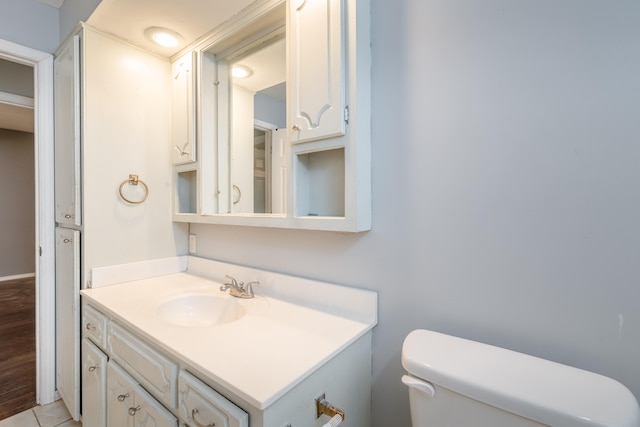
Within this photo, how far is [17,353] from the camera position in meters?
2.24

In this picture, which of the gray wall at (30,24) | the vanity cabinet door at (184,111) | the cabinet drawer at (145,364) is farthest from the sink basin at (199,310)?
the gray wall at (30,24)

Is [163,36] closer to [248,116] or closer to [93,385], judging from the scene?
[248,116]

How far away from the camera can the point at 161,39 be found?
1.49 meters

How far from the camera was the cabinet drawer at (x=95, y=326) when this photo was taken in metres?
1.24

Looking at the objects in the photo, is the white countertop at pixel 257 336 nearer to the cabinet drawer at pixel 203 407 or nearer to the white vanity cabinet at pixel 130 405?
the cabinet drawer at pixel 203 407

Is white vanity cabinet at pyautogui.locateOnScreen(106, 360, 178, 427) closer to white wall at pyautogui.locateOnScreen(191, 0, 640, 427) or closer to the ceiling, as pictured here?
white wall at pyautogui.locateOnScreen(191, 0, 640, 427)

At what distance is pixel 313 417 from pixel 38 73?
222 cm

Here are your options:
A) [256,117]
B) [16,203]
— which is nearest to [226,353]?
[256,117]

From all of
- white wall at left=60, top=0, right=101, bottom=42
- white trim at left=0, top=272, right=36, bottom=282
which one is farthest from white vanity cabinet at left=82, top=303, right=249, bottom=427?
white trim at left=0, top=272, right=36, bottom=282

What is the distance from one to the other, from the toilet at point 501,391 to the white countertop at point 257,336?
0.26 metres

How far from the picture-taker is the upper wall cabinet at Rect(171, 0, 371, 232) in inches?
38.4

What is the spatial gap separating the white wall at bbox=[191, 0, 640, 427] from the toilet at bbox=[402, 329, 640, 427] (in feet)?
0.46

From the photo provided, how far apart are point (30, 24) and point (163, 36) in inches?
33.2

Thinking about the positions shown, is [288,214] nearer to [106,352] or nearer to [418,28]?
[418,28]
